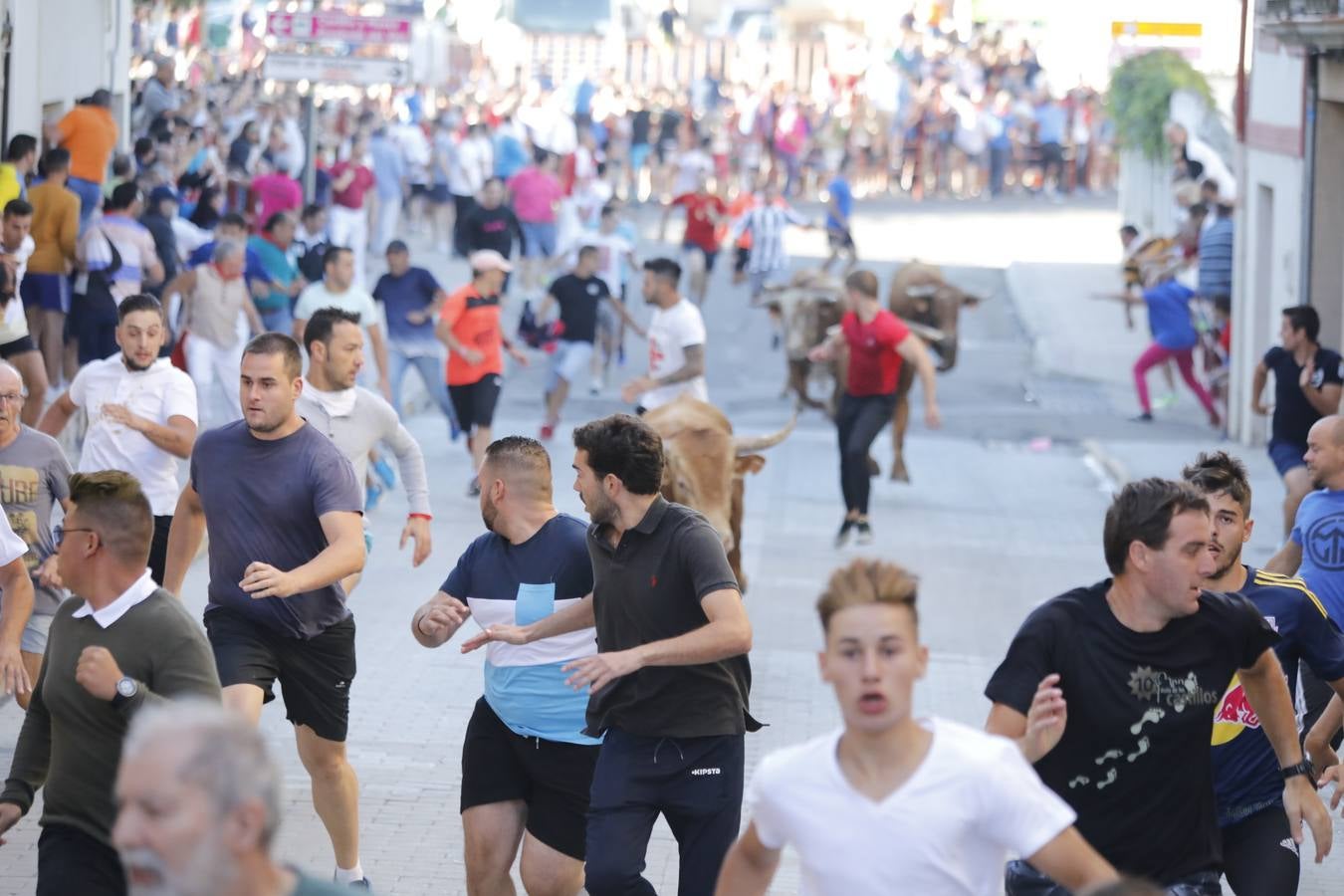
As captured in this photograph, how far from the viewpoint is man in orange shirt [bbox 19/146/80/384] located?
625 inches

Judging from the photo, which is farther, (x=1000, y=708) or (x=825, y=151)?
(x=825, y=151)

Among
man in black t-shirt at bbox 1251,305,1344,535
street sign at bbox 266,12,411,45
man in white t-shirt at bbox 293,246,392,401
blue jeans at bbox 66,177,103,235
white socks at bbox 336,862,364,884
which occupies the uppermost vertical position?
street sign at bbox 266,12,411,45

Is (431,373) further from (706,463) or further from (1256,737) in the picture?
(1256,737)

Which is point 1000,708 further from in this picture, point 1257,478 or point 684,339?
point 1257,478

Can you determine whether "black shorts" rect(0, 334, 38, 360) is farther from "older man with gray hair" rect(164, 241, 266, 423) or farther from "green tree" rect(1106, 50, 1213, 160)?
"green tree" rect(1106, 50, 1213, 160)

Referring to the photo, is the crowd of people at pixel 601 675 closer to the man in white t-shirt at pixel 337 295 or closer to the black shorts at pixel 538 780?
the black shorts at pixel 538 780

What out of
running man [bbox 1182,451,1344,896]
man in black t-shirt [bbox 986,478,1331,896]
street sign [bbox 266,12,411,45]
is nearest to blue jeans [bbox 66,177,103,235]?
street sign [bbox 266,12,411,45]

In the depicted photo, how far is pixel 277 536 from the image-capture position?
7.05 m

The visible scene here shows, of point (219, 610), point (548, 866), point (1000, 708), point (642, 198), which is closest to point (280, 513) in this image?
point (219, 610)

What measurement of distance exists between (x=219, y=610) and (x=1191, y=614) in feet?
11.0

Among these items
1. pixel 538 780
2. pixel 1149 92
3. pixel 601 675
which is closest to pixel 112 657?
pixel 601 675

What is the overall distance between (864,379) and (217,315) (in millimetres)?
4656

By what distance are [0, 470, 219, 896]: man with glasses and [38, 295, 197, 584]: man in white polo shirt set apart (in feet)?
11.4

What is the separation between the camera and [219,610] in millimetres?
7121
